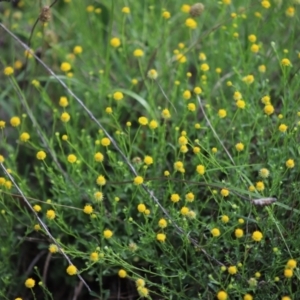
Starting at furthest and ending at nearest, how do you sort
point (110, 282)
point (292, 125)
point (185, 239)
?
point (110, 282), point (292, 125), point (185, 239)

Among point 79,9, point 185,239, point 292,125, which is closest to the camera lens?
point 185,239

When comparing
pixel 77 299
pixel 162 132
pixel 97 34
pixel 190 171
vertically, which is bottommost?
pixel 77 299

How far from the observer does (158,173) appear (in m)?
1.88

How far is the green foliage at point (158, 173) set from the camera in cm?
159

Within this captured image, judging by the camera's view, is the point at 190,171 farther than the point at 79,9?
No

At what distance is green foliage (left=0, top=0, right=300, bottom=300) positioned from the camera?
1.59 metres

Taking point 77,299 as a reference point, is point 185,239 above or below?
above

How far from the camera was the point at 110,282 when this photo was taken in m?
1.91

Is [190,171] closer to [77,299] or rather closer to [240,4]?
[77,299]

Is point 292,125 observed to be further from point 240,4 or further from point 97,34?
point 97,34

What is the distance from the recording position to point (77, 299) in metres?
1.92

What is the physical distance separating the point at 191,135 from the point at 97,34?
0.69 m

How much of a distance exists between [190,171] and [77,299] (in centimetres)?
58

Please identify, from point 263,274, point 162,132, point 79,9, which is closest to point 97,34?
point 79,9
